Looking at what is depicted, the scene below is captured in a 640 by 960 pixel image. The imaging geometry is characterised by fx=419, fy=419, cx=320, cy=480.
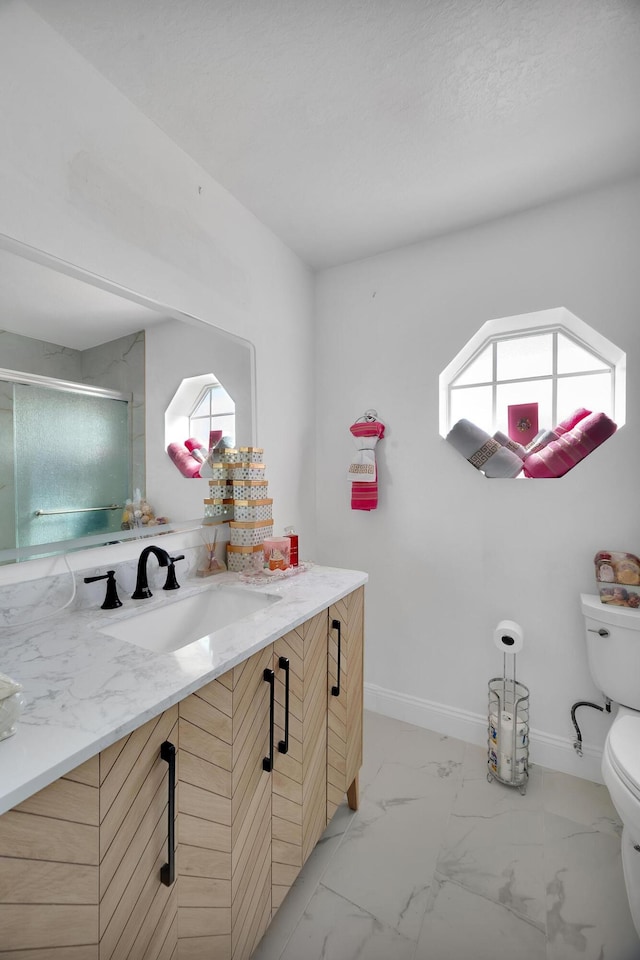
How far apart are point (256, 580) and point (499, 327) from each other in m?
1.61

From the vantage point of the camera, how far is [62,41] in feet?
3.76

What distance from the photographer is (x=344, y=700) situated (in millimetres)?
1472

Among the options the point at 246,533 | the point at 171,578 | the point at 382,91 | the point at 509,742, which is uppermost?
the point at 382,91

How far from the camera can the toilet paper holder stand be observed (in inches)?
67.9

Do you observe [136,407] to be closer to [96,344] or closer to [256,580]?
[96,344]

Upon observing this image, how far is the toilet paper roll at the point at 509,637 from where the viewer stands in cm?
174

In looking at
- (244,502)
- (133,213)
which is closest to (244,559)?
(244,502)

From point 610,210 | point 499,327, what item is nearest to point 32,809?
point 499,327

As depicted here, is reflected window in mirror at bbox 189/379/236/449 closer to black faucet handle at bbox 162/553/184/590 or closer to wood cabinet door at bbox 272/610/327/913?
black faucet handle at bbox 162/553/184/590

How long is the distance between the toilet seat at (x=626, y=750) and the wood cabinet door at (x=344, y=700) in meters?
0.80

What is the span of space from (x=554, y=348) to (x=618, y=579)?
1.05 metres

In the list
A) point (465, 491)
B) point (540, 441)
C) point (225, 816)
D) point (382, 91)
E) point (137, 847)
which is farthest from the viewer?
point (465, 491)

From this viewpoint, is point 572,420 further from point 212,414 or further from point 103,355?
point 103,355

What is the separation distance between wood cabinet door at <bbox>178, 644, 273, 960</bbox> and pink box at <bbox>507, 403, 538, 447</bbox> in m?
1.56
